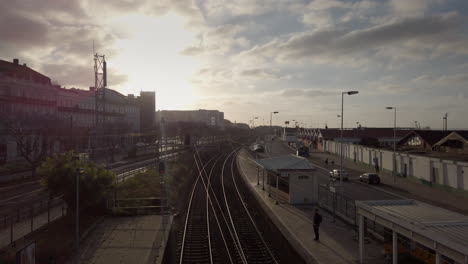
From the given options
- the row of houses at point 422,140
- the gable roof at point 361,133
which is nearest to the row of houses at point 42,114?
the row of houses at point 422,140

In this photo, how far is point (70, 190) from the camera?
14.9m

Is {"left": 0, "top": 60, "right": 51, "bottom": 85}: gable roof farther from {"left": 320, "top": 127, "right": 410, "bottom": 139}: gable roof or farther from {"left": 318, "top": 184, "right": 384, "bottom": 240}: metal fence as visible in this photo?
{"left": 320, "top": 127, "right": 410, "bottom": 139}: gable roof

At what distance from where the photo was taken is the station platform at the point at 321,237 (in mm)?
11844

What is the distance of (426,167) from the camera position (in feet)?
93.9

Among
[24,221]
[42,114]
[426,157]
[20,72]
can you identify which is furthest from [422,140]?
[20,72]

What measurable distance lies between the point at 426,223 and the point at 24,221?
15524 millimetres

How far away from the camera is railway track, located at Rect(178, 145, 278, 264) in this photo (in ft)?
41.6

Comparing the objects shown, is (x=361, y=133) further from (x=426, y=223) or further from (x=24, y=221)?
(x=24, y=221)

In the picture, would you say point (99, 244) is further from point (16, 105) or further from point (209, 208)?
point (16, 105)

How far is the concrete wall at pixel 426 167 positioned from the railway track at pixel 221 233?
1543 centimetres

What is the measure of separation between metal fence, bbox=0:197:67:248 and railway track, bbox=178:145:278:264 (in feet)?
19.9

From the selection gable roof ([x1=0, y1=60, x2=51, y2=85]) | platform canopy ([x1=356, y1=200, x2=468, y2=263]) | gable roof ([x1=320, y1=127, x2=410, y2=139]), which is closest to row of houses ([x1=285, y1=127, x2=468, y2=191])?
gable roof ([x1=320, y1=127, x2=410, y2=139])

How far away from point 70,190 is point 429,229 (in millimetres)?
13555

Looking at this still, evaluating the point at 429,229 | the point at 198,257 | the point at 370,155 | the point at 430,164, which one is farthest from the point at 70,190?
the point at 370,155
